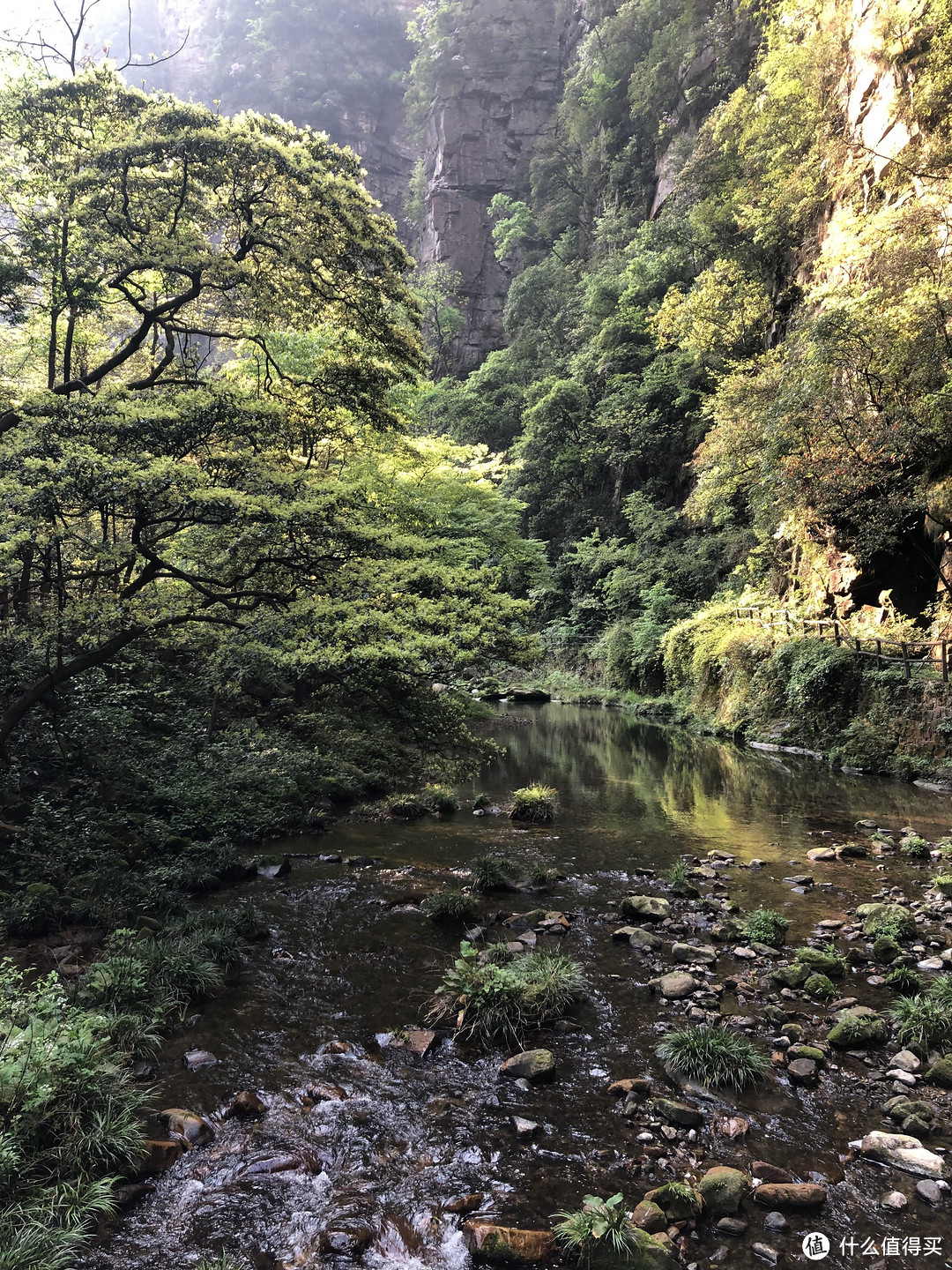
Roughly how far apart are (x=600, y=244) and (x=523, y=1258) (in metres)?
46.5

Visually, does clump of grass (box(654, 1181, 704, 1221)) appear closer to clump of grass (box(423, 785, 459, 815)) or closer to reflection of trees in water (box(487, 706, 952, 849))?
reflection of trees in water (box(487, 706, 952, 849))

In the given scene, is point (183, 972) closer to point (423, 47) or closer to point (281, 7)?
point (423, 47)

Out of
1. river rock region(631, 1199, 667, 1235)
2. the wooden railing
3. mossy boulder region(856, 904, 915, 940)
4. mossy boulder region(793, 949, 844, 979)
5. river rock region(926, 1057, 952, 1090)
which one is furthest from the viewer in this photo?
the wooden railing

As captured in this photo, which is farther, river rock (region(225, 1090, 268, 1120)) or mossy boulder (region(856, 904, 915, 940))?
mossy boulder (region(856, 904, 915, 940))

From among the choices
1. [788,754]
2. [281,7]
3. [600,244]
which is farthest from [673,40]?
[281,7]

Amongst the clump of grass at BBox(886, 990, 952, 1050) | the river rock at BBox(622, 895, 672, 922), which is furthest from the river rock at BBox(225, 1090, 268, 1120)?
the clump of grass at BBox(886, 990, 952, 1050)

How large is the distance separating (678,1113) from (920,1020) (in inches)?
87.1

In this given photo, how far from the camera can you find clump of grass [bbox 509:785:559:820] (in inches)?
450

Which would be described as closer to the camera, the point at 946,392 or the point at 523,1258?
the point at 523,1258

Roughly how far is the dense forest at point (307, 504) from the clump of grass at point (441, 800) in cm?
7

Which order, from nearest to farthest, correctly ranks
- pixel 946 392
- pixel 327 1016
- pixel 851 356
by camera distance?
pixel 327 1016 → pixel 946 392 → pixel 851 356

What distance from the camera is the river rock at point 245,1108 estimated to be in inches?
171

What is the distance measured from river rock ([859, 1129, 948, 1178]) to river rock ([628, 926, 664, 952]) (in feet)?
8.74

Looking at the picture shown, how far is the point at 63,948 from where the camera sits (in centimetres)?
629
